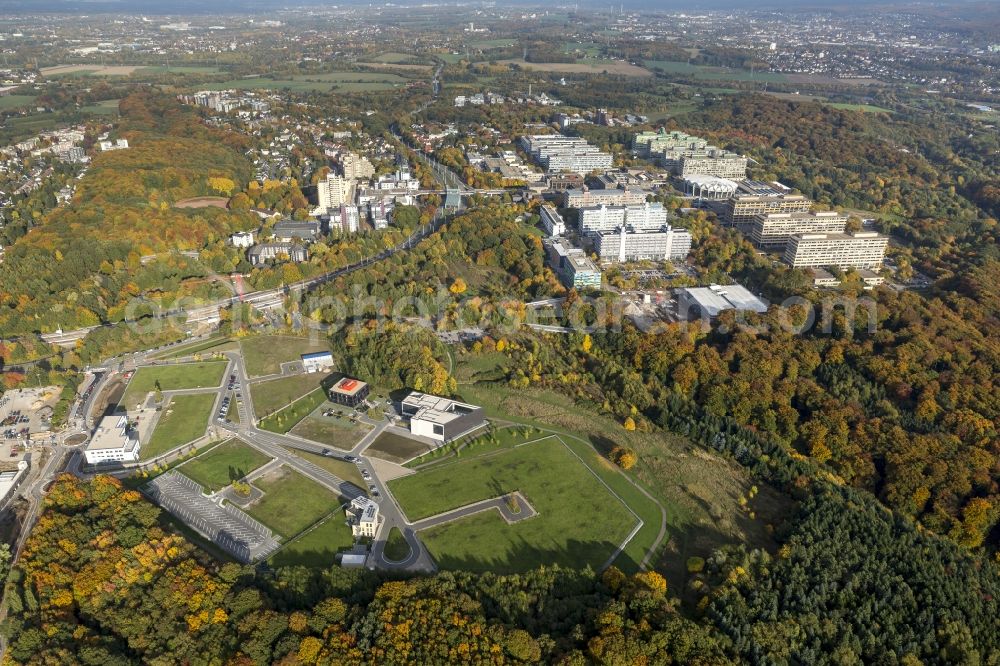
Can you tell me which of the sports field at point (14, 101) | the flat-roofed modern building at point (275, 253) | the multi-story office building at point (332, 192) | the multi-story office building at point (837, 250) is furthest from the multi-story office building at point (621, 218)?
the sports field at point (14, 101)

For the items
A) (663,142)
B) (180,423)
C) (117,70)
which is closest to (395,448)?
Answer: (180,423)

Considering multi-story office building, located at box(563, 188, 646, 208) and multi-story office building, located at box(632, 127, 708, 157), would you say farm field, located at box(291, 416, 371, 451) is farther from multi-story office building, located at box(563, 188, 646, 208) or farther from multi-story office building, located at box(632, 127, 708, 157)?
multi-story office building, located at box(632, 127, 708, 157)

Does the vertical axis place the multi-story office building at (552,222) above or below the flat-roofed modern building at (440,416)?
above

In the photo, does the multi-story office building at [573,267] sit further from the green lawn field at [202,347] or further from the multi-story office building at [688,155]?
the multi-story office building at [688,155]

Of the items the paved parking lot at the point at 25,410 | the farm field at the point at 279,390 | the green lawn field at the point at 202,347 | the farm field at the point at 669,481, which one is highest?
the paved parking lot at the point at 25,410

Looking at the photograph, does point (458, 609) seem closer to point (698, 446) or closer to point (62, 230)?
point (698, 446)

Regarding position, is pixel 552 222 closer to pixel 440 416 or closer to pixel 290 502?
pixel 440 416
